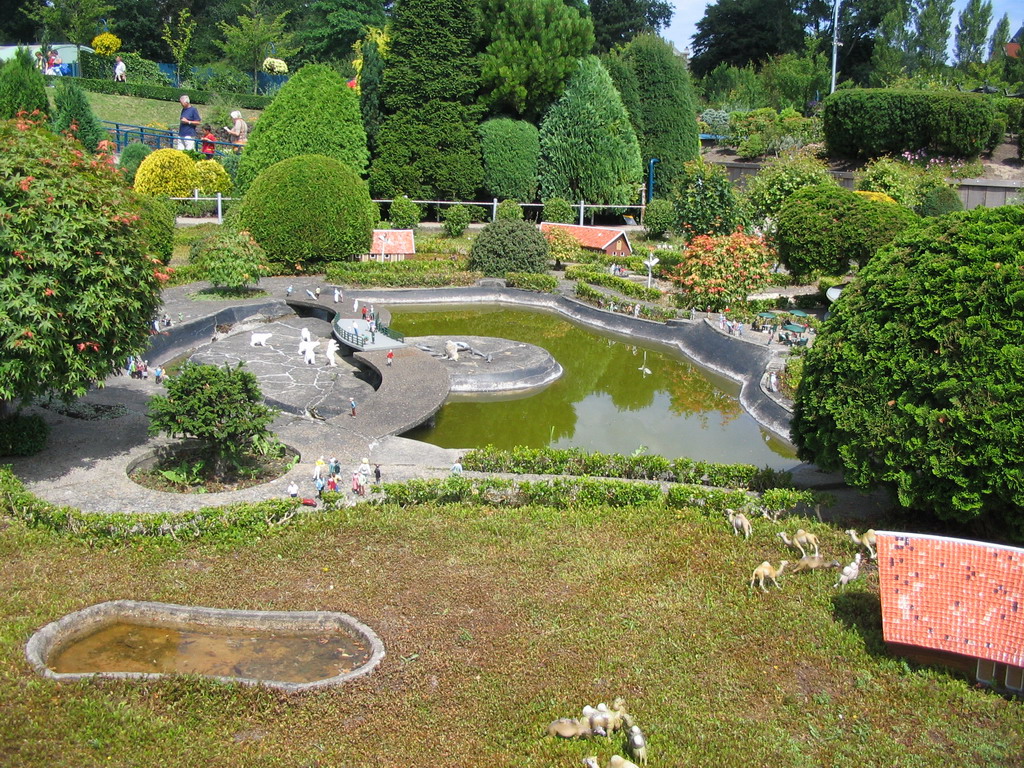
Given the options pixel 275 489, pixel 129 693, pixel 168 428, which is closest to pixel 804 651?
pixel 129 693

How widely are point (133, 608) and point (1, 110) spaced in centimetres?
2986

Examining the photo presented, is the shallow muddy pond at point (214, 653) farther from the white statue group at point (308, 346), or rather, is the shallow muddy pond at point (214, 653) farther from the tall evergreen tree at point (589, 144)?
the tall evergreen tree at point (589, 144)

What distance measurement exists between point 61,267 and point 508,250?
69.0 feet

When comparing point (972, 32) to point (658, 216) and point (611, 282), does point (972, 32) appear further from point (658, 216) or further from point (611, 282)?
point (611, 282)

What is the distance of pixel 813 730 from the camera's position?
31.2 ft

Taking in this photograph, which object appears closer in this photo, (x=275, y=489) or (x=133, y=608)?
(x=133, y=608)

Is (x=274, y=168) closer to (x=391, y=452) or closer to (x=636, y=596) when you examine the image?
(x=391, y=452)

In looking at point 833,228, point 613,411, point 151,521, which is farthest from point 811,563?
point 833,228

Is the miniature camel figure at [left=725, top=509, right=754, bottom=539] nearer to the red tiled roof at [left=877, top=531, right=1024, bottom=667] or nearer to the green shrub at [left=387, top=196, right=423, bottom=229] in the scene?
the red tiled roof at [left=877, top=531, right=1024, bottom=667]

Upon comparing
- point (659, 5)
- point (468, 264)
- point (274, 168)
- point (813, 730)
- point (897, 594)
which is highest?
point (659, 5)

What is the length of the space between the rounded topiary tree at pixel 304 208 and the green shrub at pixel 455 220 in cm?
764

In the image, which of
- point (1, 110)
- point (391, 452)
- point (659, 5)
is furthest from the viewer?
point (659, 5)

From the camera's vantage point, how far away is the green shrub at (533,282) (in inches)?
1288

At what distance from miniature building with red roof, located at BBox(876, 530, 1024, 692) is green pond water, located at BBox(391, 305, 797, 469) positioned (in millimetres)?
7643
